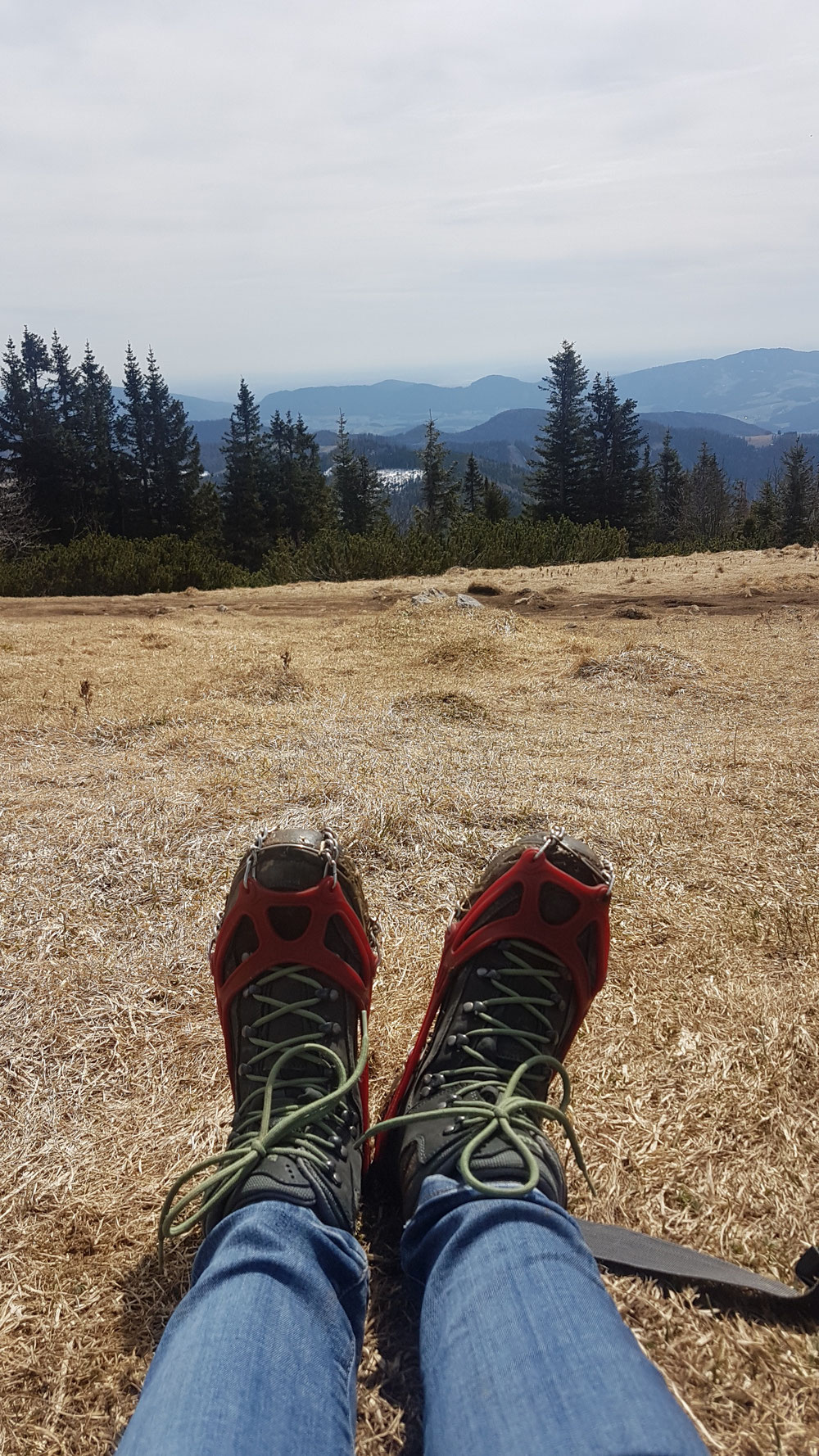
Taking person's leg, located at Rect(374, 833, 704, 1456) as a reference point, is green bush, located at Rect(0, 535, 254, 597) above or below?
above

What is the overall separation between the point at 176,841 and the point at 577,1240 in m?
2.30

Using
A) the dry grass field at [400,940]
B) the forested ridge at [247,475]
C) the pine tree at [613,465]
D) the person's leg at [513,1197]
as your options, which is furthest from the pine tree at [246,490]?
the person's leg at [513,1197]

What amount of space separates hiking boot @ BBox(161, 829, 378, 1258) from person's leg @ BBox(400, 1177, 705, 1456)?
0.28 metres

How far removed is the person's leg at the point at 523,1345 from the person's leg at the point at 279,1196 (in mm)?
155

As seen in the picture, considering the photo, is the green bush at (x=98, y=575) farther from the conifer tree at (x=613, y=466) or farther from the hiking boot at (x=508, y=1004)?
the conifer tree at (x=613, y=466)

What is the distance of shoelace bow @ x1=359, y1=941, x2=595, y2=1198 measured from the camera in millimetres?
1507

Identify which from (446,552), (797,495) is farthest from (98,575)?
(797,495)

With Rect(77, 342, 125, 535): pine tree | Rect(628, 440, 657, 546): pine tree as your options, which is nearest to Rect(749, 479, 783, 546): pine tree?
Rect(628, 440, 657, 546): pine tree

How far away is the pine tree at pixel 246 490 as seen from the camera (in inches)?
1841

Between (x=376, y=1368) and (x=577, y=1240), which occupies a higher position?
(x=577, y=1240)

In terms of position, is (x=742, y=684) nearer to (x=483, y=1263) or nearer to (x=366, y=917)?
(x=366, y=917)

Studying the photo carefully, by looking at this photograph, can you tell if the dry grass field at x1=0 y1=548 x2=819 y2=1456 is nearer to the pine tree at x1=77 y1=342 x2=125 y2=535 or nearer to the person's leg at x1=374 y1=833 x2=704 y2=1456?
the person's leg at x1=374 y1=833 x2=704 y2=1456

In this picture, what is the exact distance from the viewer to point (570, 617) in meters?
10.5

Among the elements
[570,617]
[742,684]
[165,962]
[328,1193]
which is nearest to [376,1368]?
[328,1193]
